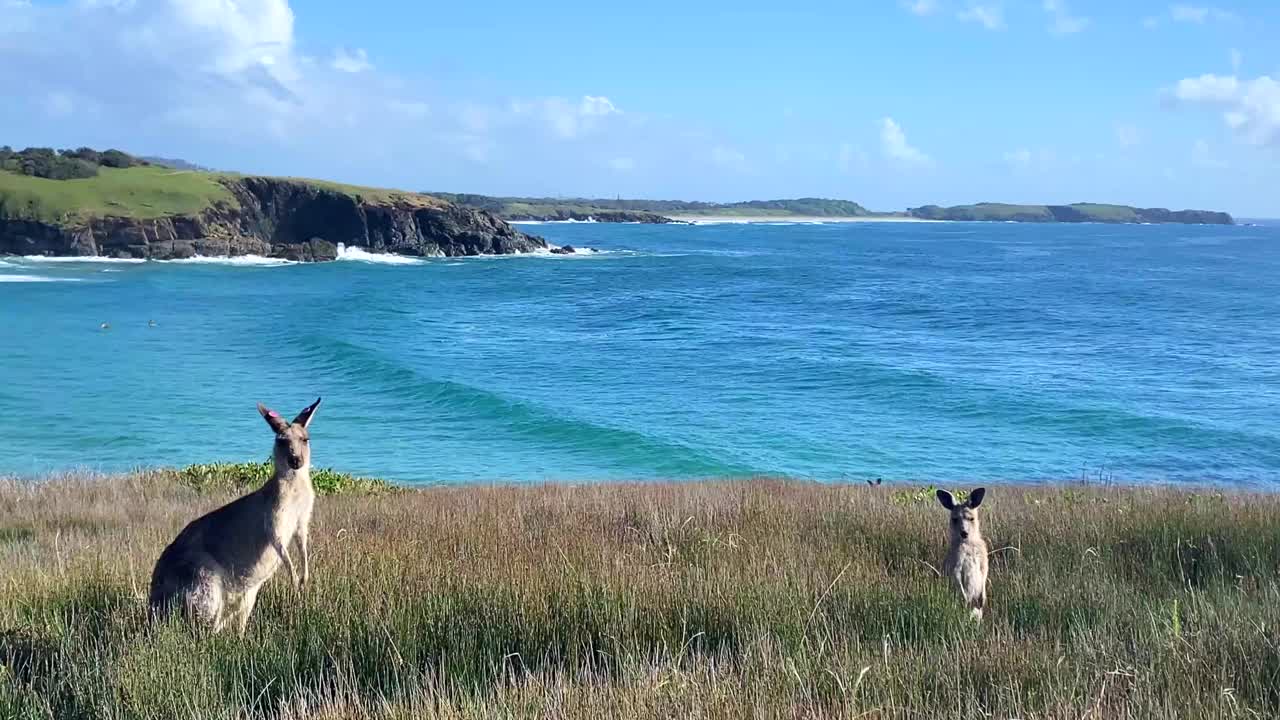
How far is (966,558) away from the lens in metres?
7.49

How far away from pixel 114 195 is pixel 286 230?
47.2ft

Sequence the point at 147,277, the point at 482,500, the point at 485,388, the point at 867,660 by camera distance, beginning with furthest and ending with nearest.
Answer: the point at 147,277 < the point at 485,388 < the point at 482,500 < the point at 867,660

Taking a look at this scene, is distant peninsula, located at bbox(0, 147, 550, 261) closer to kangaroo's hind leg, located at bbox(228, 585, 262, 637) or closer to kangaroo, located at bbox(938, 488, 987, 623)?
kangaroo's hind leg, located at bbox(228, 585, 262, 637)

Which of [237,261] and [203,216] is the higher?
[203,216]

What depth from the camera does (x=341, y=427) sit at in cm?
2856

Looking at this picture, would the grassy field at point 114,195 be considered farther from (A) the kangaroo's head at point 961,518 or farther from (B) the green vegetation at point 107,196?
(A) the kangaroo's head at point 961,518

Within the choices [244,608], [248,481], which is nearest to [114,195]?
[248,481]

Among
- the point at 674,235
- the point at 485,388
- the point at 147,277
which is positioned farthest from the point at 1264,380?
the point at 674,235

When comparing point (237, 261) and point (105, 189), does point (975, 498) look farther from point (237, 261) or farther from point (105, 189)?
point (105, 189)

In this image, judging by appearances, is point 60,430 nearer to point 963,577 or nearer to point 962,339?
point 963,577

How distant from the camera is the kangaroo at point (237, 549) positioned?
21.0ft

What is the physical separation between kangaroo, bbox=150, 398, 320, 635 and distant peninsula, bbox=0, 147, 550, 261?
280 feet

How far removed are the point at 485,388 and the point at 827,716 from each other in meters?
30.7

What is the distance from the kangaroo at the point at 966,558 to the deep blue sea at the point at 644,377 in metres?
17.2
